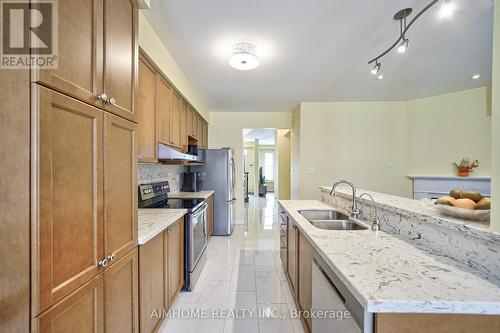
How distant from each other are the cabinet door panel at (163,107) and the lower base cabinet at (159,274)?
937 millimetres

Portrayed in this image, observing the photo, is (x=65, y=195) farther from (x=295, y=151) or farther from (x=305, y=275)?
(x=295, y=151)

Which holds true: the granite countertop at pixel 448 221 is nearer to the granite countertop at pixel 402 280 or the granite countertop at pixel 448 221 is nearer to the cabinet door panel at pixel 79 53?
the granite countertop at pixel 402 280

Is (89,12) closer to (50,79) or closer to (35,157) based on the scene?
(50,79)

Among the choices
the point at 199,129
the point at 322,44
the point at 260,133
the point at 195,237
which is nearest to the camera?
the point at 322,44

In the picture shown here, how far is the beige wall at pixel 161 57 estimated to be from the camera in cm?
178

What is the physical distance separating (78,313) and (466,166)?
5.43m

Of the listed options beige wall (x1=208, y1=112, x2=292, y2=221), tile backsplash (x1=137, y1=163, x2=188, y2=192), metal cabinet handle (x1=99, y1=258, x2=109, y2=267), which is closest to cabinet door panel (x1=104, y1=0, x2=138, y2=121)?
metal cabinet handle (x1=99, y1=258, x2=109, y2=267)

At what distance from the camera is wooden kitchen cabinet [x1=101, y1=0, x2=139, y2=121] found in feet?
3.31

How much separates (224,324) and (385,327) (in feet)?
4.85

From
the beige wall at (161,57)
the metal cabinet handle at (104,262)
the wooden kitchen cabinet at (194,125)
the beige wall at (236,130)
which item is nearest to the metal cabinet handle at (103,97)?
the metal cabinet handle at (104,262)

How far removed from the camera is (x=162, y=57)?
2.20 m

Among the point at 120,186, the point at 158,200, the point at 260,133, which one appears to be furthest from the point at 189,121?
the point at 260,133

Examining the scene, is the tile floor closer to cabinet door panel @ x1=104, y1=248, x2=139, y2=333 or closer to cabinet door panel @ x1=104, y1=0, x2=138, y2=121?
cabinet door panel @ x1=104, y1=248, x2=139, y2=333

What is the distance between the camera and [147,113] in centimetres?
192
